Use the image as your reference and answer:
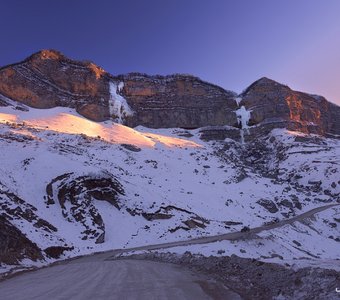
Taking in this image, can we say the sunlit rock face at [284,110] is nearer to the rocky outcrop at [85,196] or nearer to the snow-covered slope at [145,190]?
the snow-covered slope at [145,190]

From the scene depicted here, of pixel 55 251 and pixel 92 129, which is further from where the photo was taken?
pixel 92 129

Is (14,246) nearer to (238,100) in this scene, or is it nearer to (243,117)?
(243,117)

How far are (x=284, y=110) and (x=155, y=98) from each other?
42.8 metres

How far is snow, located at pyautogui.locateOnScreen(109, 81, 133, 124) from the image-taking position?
11325cm

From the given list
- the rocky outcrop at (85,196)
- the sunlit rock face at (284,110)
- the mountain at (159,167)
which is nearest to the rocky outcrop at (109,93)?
the mountain at (159,167)

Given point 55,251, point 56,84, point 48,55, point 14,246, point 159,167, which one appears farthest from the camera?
point 48,55

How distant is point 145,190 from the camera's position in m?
49.3

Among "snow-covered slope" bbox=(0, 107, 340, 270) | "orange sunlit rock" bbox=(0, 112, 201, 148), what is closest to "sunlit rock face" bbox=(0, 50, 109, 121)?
"snow-covered slope" bbox=(0, 107, 340, 270)

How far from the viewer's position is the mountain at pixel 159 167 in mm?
34125

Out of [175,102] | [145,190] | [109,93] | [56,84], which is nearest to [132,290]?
[145,190]

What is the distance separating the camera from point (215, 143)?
355 feet

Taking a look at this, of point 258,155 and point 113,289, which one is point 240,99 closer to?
point 258,155

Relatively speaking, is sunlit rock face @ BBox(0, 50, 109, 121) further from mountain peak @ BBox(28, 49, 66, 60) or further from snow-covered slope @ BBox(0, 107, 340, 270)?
snow-covered slope @ BBox(0, 107, 340, 270)

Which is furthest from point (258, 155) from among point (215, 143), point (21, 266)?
point (21, 266)
